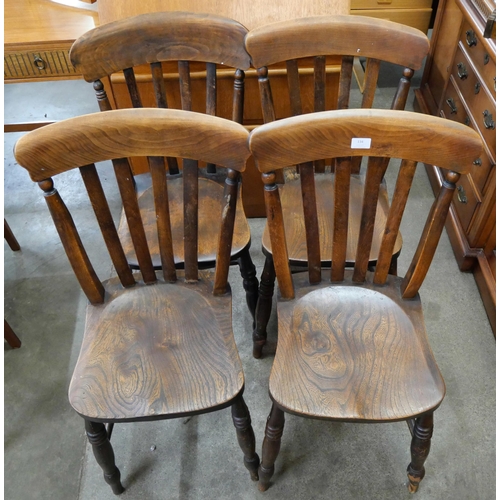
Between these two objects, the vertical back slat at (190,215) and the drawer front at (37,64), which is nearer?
the vertical back slat at (190,215)

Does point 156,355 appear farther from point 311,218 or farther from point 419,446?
point 419,446

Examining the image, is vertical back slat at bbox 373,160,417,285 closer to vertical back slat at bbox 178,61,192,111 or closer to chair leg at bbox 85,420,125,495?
vertical back slat at bbox 178,61,192,111

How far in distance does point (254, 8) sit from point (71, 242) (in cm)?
91

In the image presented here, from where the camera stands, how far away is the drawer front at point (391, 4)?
2344 millimetres

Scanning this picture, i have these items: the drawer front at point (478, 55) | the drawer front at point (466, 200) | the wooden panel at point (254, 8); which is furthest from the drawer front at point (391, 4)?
the drawer front at point (466, 200)

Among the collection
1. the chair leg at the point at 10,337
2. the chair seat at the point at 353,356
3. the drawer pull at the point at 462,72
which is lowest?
the chair leg at the point at 10,337

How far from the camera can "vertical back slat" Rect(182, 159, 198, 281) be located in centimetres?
103

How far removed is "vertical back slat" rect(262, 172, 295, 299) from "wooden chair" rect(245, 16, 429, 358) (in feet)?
0.20

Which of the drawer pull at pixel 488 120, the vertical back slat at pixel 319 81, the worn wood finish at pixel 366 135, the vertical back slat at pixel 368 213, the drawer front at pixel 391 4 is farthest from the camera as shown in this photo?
the drawer front at pixel 391 4

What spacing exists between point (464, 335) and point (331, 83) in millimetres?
924

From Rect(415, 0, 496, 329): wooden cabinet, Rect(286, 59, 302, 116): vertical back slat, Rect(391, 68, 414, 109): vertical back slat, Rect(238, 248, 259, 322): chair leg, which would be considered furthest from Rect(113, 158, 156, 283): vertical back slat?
Rect(415, 0, 496, 329): wooden cabinet

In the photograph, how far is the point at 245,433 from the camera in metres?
1.13

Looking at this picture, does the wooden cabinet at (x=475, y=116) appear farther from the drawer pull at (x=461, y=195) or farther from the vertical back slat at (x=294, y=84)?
the vertical back slat at (x=294, y=84)

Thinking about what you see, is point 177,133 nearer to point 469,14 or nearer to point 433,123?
point 433,123
